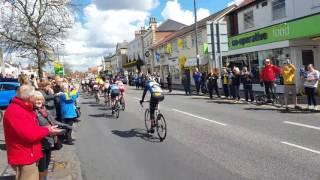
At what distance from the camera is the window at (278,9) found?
26641mm

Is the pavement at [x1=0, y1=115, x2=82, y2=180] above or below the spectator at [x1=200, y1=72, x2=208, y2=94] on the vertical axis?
below

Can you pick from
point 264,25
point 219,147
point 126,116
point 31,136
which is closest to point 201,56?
point 264,25

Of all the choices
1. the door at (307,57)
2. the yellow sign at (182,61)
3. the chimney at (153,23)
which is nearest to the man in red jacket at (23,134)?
the door at (307,57)

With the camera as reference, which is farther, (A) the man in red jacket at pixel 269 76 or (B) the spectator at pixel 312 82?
(A) the man in red jacket at pixel 269 76

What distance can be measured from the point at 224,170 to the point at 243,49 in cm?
2360

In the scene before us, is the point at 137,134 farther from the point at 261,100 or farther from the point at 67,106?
the point at 261,100

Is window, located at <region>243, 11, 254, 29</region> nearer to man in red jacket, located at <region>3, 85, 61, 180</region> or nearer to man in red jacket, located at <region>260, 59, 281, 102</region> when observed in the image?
man in red jacket, located at <region>260, 59, 281, 102</region>

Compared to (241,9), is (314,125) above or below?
below

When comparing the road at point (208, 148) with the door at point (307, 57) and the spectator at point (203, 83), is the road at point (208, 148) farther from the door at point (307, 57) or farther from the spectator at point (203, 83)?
the spectator at point (203, 83)

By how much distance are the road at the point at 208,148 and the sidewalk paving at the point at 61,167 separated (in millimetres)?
193

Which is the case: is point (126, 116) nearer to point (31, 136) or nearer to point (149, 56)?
point (31, 136)

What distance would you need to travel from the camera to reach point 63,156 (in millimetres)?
9867

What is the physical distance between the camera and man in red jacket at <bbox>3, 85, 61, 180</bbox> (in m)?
4.69

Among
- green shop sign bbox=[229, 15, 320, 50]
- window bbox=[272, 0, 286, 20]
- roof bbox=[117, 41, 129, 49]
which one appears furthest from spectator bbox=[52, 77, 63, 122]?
roof bbox=[117, 41, 129, 49]
